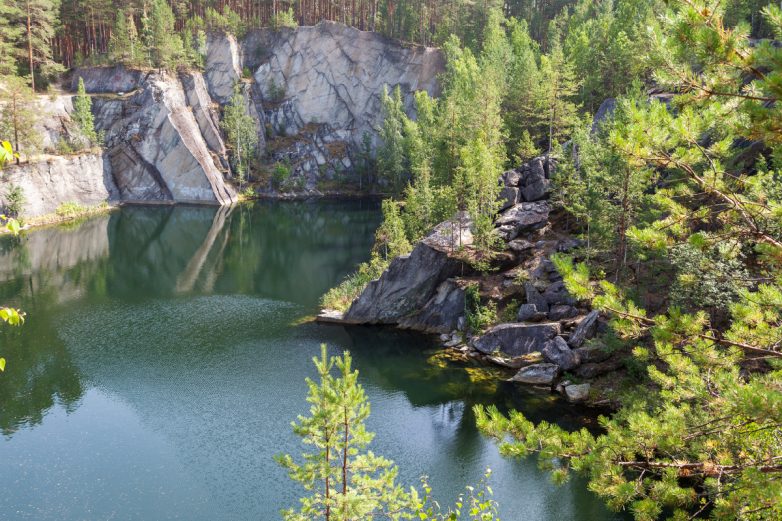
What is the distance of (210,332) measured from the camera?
40.3 metres

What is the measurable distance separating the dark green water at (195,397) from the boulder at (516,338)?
2.05 metres

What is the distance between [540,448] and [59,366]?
33.8 metres

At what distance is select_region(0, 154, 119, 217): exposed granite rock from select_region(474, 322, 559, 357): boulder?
194ft

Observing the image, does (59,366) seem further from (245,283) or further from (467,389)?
(467,389)

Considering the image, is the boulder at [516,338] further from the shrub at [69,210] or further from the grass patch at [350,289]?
the shrub at [69,210]

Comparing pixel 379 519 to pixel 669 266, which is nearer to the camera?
pixel 379 519

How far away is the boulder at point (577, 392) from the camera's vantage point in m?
30.3

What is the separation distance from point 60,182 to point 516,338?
215 feet

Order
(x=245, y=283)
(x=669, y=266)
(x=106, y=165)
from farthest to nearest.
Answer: (x=106, y=165) → (x=245, y=283) → (x=669, y=266)

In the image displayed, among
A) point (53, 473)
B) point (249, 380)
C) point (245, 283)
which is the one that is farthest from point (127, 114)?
point (53, 473)

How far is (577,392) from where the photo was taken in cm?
3048

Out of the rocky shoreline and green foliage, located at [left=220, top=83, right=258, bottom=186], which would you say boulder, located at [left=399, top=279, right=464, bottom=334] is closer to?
the rocky shoreline

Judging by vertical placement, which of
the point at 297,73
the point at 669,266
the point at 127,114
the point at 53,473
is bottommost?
the point at 53,473

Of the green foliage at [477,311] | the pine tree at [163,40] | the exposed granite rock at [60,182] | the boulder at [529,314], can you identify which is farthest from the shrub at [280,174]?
the boulder at [529,314]
